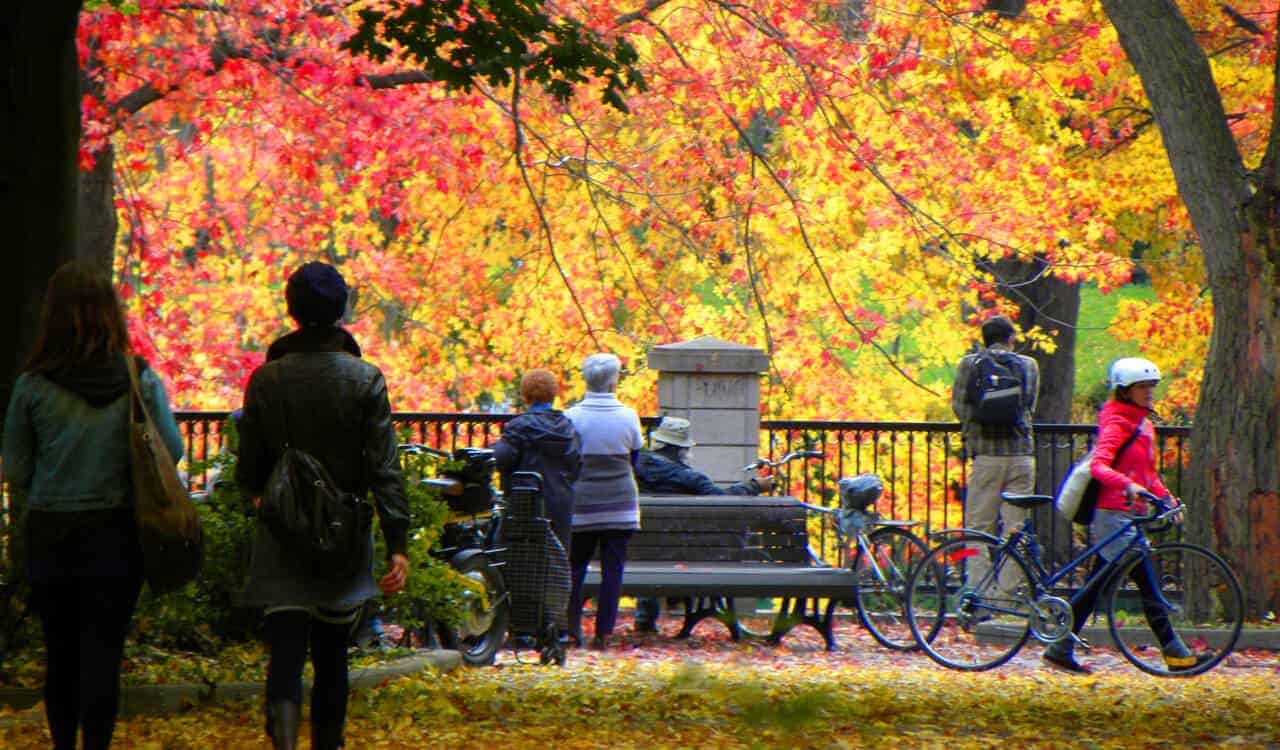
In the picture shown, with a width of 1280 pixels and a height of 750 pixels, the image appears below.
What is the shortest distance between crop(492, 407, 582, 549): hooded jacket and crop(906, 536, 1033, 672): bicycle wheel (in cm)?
232

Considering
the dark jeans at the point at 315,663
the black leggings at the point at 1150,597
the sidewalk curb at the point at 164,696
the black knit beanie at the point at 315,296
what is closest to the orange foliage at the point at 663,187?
the black leggings at the point at 1150,597

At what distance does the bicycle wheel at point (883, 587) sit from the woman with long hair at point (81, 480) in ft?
21.5

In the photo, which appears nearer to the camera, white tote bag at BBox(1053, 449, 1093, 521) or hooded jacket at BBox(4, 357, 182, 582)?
hooded jacket at BBox(4, 357, 182, 582)

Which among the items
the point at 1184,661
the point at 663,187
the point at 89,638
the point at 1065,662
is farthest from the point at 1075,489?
the point at 663,187

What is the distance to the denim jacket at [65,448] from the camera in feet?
16.4

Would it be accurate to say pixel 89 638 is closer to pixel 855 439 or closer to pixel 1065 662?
pixel 1065 662

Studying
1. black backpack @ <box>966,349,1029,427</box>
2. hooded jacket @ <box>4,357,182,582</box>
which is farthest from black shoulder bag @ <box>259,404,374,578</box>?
black backpack @ <box>966,349,1029,427</box>

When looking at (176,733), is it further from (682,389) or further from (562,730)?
(682,389)

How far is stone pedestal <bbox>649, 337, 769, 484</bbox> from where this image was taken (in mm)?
13109

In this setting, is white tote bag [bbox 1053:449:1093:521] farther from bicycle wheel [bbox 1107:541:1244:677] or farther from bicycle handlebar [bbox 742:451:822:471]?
bicycle handlebar [bbox 742:451:822:471]

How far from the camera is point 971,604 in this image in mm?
10211

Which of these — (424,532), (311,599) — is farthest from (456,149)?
(311,599)

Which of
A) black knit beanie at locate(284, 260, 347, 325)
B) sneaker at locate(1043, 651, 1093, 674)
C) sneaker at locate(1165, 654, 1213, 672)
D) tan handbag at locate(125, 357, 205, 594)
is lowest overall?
sneaker at locate(1043, 651, 1093, 674)

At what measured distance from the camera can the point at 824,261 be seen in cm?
2002
